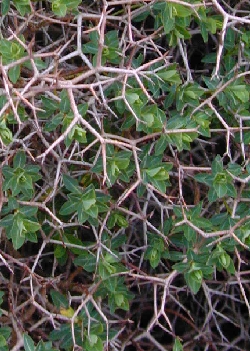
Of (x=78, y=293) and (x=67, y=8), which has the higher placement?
(x=67, y=8)

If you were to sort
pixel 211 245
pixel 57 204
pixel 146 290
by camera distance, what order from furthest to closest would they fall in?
pixel 146 290, pixel 57 204, pixel 211 245

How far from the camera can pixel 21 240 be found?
5.16 ft

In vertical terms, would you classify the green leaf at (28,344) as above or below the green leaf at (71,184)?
below

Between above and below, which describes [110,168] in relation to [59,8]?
below

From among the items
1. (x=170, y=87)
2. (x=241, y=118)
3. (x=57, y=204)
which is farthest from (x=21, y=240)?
Result: (x=241, y=118)

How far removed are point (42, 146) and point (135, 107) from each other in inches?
12.5

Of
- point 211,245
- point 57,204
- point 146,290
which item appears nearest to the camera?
point 211,245

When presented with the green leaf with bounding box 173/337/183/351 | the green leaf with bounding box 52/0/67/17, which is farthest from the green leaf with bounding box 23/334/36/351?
the green leaf with bounding box 52/0/67/17

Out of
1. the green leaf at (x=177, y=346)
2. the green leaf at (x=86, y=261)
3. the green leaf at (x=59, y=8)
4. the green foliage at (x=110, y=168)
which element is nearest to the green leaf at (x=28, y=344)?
the green foliage at (x=110, y=168)

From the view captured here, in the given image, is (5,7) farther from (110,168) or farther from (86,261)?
(86,261)

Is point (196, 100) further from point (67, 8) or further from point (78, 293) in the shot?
point (78, 293)

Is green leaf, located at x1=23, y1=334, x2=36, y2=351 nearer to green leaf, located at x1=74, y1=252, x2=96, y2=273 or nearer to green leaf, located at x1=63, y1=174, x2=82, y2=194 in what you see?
green leaf, located at x1=74, y1=252, x2=96, y2=273

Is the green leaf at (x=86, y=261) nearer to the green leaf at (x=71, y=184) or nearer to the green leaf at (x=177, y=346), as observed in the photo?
the green leaf at (x=71, y=184)

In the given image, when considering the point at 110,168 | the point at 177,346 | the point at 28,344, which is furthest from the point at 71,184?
the point at 177,346
